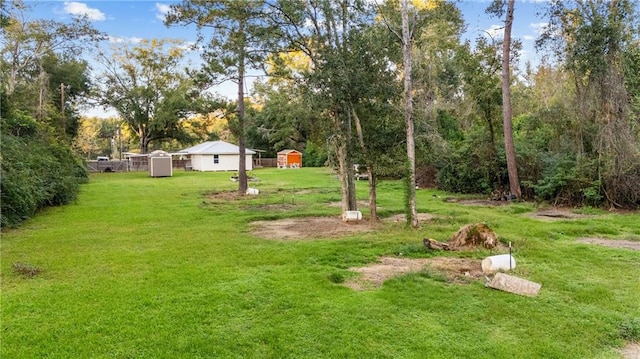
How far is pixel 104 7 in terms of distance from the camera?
36.6 feet

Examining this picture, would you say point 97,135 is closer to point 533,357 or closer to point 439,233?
point 439,233

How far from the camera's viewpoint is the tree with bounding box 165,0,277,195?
9047mm

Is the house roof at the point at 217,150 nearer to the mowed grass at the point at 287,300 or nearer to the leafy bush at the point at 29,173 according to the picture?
the leafy bush at the point at 29,173

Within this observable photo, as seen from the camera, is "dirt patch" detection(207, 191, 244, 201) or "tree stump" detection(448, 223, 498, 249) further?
"dirt patch" detection(207, 191, 244, 201)

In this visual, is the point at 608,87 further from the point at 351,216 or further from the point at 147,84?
the point at 147,84

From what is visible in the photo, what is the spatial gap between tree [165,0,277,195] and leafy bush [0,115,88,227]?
5248 millimetres

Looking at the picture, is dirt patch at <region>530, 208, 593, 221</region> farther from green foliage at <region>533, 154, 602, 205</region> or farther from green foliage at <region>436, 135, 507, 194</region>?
green foliage at <region>436, 135, 507, 194</region>

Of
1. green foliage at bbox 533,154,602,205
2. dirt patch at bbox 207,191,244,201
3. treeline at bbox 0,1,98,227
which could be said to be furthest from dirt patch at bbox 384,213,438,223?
treeline at bbox 0,1,98,227

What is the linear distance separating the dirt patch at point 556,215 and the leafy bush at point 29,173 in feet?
39.2

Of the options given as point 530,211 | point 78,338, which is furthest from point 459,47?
point 78,338

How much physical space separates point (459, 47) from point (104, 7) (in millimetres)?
11419

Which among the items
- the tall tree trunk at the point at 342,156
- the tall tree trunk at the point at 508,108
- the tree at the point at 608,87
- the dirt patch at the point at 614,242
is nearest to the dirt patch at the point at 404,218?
the tall tree trunk at the point at 342,156

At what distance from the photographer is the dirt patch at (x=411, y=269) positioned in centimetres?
516

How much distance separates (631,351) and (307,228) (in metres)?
6.13
